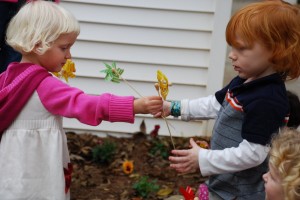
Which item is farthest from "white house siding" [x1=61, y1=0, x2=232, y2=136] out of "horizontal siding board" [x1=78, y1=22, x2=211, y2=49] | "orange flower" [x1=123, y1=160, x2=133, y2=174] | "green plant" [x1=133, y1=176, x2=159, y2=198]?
"green plant" [x1=133, y1=176, x2=159, y2=198]

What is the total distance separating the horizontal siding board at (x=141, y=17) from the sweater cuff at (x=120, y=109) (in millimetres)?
2744

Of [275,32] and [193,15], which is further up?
[275,32]

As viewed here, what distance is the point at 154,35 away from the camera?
5254 millimetres

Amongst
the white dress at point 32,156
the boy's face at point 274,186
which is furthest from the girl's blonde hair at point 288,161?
the white dress at point 32,156

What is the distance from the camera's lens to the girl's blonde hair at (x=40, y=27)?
2590 millimetres

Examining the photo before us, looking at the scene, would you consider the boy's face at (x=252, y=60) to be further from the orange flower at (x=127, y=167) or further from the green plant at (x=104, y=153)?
the green plant at (x=104, y=153)

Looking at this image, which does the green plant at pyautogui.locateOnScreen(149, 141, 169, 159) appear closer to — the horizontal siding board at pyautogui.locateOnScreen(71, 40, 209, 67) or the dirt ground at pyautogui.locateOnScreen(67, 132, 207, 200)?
the dirt ground at pyautogui.locateOnScreen(67, 132, 207, 200)

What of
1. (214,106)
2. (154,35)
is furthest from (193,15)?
(214,106)

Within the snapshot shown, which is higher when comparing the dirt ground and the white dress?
the white dress

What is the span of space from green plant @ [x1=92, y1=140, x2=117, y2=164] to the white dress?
87.2 inches

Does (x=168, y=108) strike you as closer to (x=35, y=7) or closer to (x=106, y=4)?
(x=35, y=7)

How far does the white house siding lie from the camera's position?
5.20 metres

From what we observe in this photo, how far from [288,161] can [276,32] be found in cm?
65

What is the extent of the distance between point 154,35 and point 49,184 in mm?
2820
